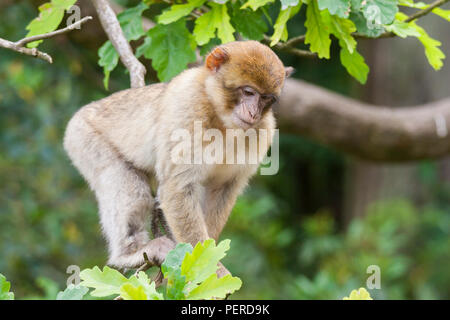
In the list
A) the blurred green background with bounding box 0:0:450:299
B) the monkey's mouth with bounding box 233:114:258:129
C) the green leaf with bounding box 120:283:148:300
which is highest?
the green leaf with bounding box 120:283:148:300

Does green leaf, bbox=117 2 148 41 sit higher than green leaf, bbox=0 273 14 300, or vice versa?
green leaf, bbox=117 2 148 41

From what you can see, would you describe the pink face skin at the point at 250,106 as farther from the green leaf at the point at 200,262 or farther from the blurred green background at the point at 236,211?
the blurred green background at the point at 236,211

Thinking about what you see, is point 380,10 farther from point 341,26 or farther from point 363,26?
point 363,26

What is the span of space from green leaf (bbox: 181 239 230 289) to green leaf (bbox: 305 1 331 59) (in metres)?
1.47

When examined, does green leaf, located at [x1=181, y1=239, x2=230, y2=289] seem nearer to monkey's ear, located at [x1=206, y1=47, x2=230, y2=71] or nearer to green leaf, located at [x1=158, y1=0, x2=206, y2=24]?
monkey's ear, located at [x1=206, y1=47, x2=230, y2=71]

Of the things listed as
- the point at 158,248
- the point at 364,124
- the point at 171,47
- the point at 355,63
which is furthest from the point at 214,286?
the point at 364,124

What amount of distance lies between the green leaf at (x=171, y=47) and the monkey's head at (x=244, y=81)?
0.92ft

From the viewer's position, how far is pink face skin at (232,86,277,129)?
133 inches

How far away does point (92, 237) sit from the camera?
7.91 m

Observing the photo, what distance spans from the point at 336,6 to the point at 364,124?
445cm

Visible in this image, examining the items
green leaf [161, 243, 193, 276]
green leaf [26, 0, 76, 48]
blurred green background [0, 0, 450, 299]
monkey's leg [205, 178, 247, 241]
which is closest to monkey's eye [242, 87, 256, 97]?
monkey's leg [205, 178, 247, 241]

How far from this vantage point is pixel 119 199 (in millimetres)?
3729

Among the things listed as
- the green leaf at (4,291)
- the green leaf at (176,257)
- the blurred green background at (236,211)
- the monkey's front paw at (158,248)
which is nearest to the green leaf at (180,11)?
the monkey's front paw at (158,248)

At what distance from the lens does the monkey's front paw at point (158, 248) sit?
11.1 feet
